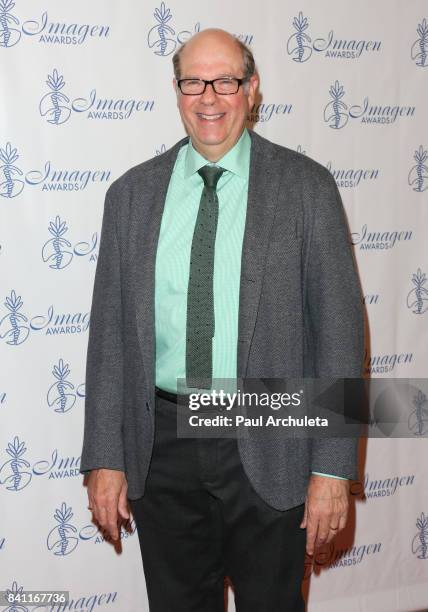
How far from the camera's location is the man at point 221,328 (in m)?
1.76

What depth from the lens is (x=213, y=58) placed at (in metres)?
1.80

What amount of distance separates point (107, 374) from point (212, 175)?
60cm

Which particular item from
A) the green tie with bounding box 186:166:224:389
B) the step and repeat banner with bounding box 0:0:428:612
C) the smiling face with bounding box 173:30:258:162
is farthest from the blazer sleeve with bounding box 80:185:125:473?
the step and repeat banner with bounding box 0:0:428:612

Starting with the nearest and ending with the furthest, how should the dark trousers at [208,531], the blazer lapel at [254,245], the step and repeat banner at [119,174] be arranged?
1. the blazer lapel at [254,245]
2. the dark trousers at [208,531]
3. the step and repeat banner at [119,174]

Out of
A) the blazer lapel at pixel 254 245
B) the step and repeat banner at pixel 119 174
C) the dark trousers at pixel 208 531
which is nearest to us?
the blazer lapel at pixel 254 245

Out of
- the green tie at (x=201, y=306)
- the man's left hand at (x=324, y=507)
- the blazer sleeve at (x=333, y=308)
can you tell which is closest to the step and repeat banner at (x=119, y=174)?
the green tie at (x=201, y=306)

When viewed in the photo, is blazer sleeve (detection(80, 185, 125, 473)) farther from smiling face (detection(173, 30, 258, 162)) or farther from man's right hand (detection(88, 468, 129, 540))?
smiling face (detection(173, 30, 258, 162))

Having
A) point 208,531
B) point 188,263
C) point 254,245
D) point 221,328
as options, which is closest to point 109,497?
point 208,531

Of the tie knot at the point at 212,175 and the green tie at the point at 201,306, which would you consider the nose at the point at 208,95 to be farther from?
the green tie at the point at 201,306

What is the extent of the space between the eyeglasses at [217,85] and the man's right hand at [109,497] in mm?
1028

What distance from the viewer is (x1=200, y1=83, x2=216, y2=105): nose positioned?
1.80m

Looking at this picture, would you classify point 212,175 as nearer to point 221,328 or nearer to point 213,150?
point 213,150

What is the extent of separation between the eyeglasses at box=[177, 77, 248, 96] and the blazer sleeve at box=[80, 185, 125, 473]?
39 centimetres

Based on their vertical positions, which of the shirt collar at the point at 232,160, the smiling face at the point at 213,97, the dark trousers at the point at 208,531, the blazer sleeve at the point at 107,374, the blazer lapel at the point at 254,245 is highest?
the smiling face at the point at 213,97
